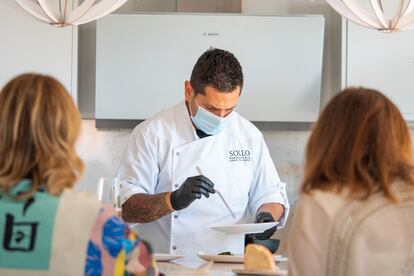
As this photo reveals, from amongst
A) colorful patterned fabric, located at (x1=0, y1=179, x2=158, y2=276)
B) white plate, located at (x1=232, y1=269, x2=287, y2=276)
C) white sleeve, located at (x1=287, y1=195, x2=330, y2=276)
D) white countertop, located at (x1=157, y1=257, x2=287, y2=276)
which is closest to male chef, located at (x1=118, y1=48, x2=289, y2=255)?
white countertop, located at (x1=157, y1=257, x2=287, y2=276)

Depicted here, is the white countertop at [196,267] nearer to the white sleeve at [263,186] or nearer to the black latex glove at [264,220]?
the black latex glove at [264,220]

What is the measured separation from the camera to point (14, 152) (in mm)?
1646

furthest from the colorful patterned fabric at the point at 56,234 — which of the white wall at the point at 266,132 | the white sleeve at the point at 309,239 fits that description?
the white wall at the point at 266,132

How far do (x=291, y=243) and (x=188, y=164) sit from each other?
4.29 feet

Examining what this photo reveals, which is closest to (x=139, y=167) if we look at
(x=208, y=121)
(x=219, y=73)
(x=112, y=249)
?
(x=208, y=121)

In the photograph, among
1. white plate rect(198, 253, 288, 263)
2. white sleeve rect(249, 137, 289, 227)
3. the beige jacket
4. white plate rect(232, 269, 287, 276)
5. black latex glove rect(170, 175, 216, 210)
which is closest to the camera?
the beige jacket

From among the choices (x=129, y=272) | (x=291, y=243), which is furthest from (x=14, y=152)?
(x=291, y=243)

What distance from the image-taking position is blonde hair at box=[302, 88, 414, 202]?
69.4 inches

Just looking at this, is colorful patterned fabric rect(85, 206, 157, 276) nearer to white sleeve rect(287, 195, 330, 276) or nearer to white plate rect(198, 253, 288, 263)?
white sleeve rect(287, 195, 330, 276)

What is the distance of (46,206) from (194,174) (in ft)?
4.88

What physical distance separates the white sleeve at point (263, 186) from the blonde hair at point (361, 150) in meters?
1.35

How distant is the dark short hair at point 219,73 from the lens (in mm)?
2955

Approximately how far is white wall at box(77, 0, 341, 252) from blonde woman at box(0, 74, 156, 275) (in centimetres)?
242

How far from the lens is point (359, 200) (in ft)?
5.79
